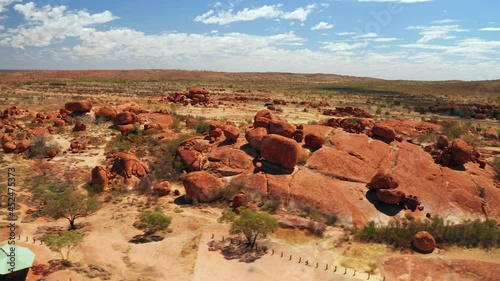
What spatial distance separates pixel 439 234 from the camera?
A: 734 inches

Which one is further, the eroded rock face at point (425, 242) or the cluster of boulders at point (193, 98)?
the cluster of boulders at point (193, 98)

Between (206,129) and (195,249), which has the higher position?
(206,129)

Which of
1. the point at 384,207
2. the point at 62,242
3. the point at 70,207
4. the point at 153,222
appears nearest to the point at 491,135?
the point at 384,207

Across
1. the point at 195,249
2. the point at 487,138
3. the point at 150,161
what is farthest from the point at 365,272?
the point at 487,138

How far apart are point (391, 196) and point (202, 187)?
35.5 feet

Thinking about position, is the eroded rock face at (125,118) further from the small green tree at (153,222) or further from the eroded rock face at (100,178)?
the small green tree at (153,222)

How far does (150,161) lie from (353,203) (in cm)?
1413

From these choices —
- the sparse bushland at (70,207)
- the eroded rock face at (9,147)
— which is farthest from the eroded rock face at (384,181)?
the eroded rock face at (9,147)

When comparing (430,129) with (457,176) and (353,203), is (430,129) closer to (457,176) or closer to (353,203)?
Result: (457,176)

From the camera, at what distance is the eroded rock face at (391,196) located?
2117cm

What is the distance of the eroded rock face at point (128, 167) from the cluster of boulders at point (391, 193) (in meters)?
14.9

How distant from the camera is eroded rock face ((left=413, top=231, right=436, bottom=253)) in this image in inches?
693

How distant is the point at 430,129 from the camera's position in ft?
116

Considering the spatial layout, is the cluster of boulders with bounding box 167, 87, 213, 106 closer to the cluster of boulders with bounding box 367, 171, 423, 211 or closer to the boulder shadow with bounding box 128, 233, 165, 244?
the cluster of boulders with bounding box 367, 171, 423, 211
